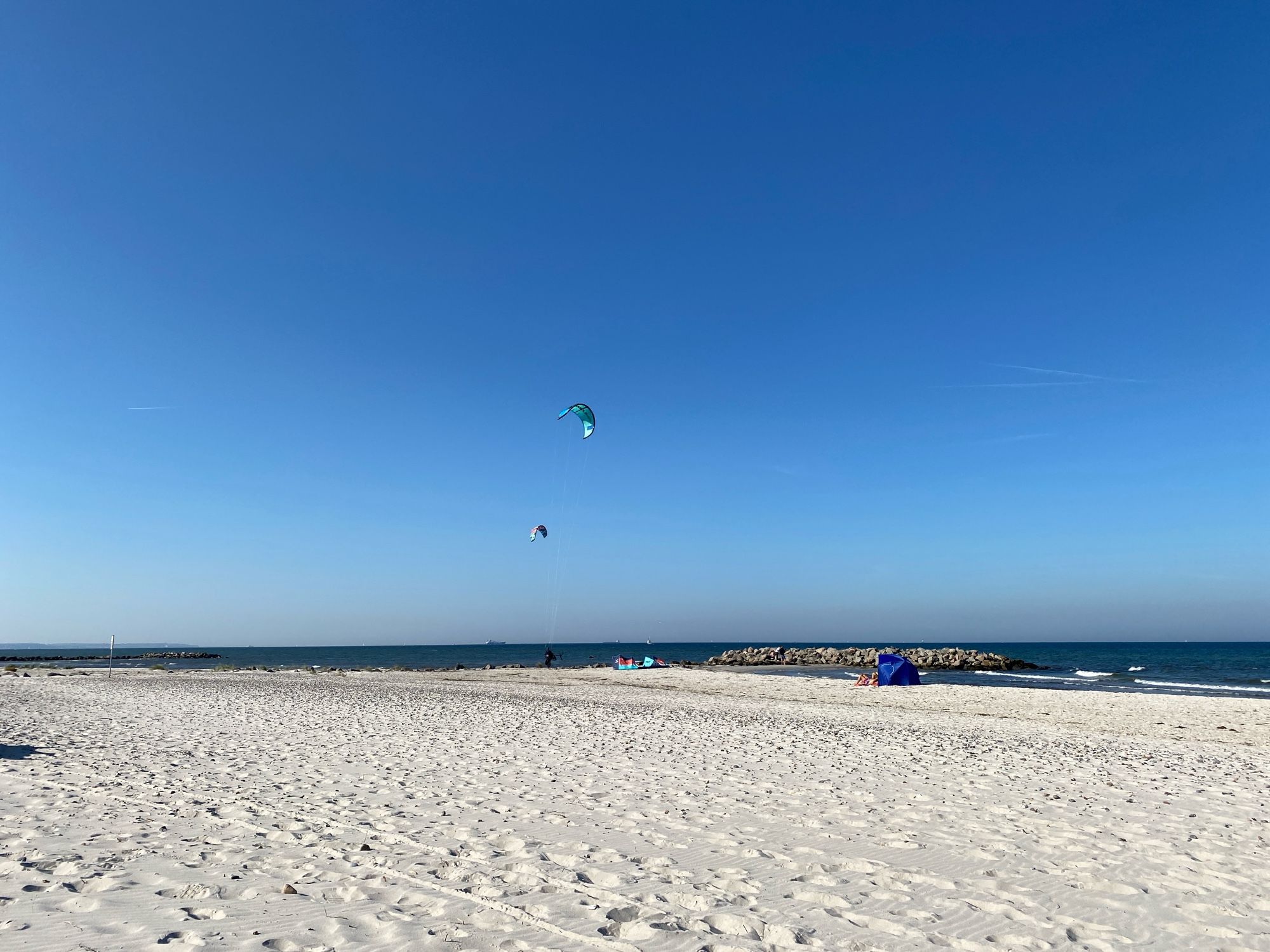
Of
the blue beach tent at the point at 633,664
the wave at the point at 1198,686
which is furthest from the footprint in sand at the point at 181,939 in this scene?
the wave at the point at 1198,686

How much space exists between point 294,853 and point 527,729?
800 cm

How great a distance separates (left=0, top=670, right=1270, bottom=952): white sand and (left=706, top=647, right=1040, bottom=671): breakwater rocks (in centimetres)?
4469

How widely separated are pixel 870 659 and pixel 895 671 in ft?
102

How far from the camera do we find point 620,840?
6.02 meters

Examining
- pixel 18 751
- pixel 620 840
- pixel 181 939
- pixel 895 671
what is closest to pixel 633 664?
pixel 895 671

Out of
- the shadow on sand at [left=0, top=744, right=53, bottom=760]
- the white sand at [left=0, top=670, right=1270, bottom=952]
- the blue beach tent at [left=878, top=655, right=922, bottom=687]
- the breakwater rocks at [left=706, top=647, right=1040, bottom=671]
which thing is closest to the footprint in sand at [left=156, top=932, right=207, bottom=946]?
the white sand at [left=0, top=670, right=1270, bottom=952]

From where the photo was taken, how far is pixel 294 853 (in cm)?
543

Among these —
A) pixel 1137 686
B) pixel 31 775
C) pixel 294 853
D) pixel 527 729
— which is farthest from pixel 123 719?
pixel 1137 686

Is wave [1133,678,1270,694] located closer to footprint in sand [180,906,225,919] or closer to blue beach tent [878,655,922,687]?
blue beach tent [878,655,922,687]

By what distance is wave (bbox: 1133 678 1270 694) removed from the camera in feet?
110

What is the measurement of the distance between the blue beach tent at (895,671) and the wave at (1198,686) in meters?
12.8

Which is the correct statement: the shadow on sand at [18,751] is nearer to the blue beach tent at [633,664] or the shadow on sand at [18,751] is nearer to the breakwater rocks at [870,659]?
the blue beach tent at [633,664]

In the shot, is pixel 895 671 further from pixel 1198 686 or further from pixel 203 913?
pixel 203 913

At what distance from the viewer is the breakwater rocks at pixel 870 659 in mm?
54531
